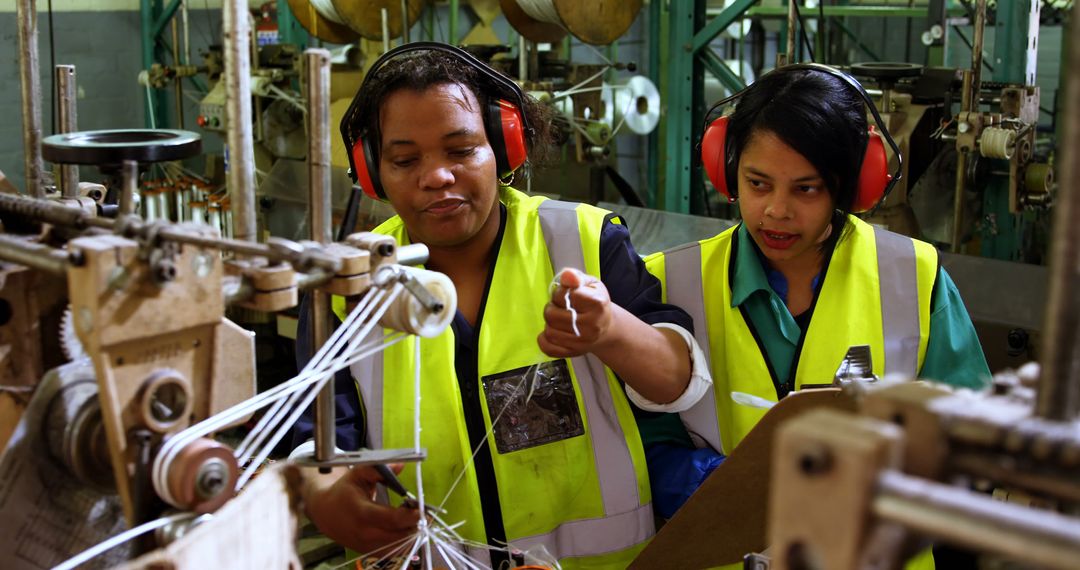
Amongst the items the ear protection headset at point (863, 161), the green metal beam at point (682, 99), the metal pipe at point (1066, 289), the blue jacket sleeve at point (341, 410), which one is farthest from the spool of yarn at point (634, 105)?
the metal pipe at point (1066, 289)

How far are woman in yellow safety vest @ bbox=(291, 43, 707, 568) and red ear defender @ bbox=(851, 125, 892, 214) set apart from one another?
1.25 feet

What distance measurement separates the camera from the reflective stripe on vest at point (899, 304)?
184cm

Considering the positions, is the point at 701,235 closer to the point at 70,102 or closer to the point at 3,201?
the point at 70,102

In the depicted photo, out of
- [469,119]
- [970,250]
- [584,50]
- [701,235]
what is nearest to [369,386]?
[469,119]

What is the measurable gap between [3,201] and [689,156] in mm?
3265

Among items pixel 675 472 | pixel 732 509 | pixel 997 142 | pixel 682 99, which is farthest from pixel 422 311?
pixel 682 99

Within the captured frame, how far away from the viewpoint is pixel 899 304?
1874 mm

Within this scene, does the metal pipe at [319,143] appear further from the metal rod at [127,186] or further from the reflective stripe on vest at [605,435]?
the reflective stripe on vest at [605,435]

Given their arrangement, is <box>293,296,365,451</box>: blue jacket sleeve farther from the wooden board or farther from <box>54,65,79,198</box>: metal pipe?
the wooden board

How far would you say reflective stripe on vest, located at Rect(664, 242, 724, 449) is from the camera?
6.11ft

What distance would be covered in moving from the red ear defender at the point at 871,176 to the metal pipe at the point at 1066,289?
3.81ft

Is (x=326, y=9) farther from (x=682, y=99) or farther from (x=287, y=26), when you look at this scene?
(x=682, y=99)

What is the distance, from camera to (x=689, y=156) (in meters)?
4.27

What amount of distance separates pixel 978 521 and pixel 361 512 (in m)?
0.95
